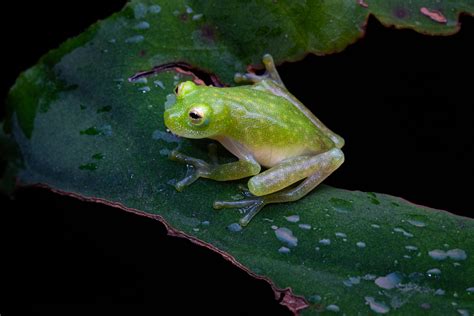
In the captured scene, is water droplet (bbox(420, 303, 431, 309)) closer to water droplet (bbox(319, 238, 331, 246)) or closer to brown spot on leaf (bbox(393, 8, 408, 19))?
water droplet (bbox(319, 238, 331, 246))

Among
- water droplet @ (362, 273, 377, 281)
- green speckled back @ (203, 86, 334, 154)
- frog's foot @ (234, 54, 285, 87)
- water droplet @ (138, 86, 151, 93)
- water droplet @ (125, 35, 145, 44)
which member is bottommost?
water droplet @ (362, 273, 377, 281)

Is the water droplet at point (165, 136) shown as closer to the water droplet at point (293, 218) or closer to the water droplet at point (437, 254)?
the water droplet at point (293, 218)

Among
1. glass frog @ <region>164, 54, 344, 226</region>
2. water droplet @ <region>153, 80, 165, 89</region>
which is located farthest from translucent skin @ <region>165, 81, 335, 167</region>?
water droplet @ <region>153, 80, 165, 89</region>

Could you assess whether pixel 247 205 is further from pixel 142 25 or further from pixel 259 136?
pixel 142 25

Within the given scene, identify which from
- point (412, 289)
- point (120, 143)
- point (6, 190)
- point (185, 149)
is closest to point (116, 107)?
point (120, 143)

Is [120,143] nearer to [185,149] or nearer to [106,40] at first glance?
[185,149]

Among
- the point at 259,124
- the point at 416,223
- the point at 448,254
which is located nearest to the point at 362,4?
the point at 259,124
